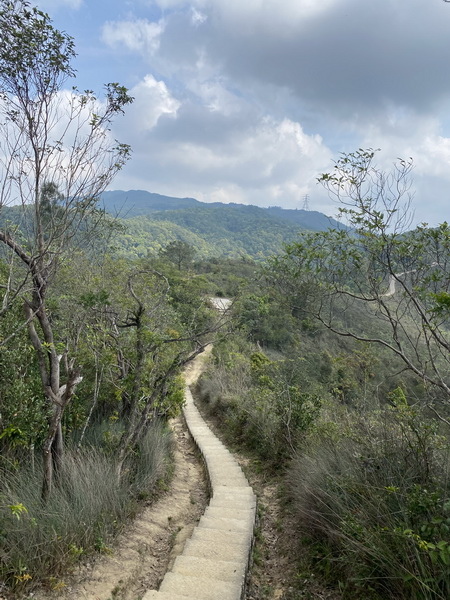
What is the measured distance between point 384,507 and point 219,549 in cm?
190

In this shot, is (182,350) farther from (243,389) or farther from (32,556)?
(243,389)

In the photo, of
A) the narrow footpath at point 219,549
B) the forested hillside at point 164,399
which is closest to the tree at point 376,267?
the forested hillside at point 164,399

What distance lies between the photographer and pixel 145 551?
4.74 metres

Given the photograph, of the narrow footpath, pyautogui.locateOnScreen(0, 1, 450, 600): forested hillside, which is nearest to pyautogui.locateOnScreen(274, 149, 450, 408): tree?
pyautogui.locateOnScreen(0, 1, 450, 600): forested hillside

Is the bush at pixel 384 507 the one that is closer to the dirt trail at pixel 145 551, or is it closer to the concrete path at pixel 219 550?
the concrete path at pixel 219 550

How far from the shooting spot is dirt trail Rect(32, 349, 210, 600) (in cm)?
379

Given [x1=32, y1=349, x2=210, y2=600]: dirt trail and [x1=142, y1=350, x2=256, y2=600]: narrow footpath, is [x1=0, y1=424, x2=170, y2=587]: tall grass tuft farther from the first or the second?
[x1=142, y1=350, x2=256, y2=600]: narrow footpath

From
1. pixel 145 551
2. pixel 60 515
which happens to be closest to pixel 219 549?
Result: pixel 145 551

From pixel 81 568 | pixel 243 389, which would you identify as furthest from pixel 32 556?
pixel 243 389

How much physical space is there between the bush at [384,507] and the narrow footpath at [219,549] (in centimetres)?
82

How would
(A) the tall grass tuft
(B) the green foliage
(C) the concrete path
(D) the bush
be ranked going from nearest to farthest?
(D) the bush
(C) the concrete path
(A) the tall grass tuft
(B) the green foliage

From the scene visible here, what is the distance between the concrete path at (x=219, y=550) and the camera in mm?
3486

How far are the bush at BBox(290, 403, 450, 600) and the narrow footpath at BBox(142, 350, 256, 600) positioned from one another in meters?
0.82

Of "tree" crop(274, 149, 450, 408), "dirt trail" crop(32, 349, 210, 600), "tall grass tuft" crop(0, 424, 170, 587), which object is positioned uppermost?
"tree" crop(274, 149, 450, 408)
